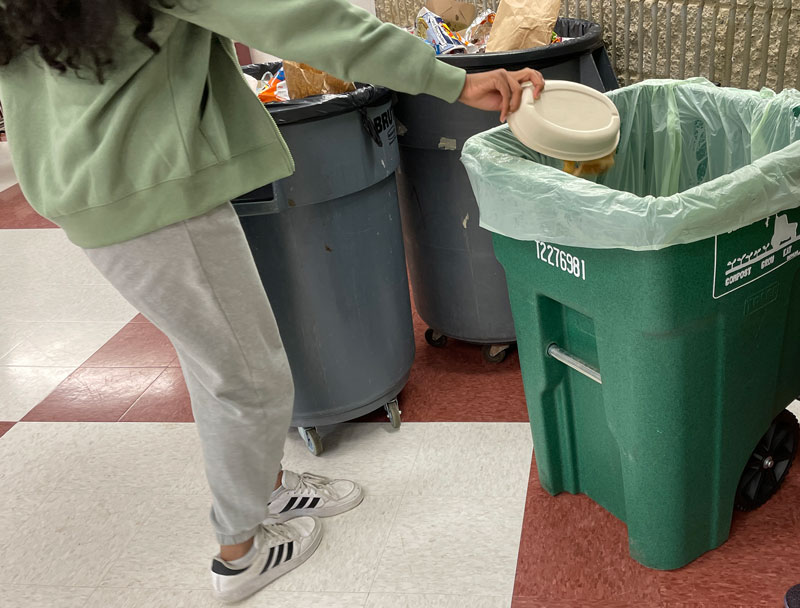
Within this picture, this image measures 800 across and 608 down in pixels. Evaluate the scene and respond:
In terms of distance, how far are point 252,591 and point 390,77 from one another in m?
1.11

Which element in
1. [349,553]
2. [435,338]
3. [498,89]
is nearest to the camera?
[498,89]

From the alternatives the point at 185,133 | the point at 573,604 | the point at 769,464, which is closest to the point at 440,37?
the point at 185,133

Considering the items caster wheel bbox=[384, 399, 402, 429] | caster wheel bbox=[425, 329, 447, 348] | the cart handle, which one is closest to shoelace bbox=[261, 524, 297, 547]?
caster wheel bbox=[384, 399, 402, 429]

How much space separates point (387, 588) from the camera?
1.59 meters

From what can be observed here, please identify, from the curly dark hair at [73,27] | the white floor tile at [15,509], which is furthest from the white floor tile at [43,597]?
the curly dark hair at [73,27]

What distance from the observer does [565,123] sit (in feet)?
4.43

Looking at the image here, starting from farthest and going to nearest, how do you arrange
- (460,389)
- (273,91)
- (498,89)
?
(460,389), (273,91), (498,89)

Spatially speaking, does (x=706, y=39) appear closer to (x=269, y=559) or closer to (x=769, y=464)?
(x=769, y=464)

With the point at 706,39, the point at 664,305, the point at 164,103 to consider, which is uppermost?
the point at 164,103

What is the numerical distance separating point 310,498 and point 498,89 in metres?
1.06

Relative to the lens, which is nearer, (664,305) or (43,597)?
(664,305)

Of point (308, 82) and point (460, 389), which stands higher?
point (308, 82)

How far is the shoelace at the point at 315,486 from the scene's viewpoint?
184 cm

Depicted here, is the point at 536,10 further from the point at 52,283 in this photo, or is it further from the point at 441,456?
the point at 52,283
